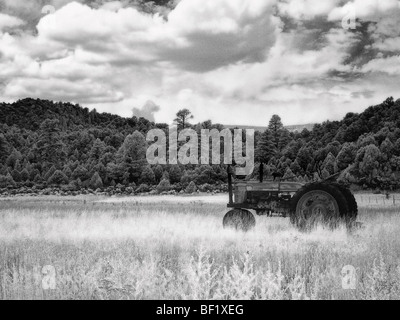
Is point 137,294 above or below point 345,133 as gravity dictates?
below

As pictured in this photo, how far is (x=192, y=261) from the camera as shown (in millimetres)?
8352

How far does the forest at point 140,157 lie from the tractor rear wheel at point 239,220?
20725mm

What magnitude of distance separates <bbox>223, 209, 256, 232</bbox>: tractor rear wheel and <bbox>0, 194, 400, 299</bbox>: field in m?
0.38

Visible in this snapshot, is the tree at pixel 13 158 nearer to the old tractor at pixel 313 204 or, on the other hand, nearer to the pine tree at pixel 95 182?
the pine tree at pixel 95 182

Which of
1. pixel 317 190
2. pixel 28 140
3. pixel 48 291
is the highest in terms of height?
pixel 28 140

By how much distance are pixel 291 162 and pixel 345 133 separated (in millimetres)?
11738

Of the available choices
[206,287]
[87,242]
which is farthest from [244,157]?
[206,287]

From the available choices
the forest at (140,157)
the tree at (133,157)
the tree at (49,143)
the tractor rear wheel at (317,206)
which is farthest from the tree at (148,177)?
the tractor rear wheel at (317,206)

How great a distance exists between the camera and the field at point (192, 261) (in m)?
6.34

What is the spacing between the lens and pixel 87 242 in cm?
1062

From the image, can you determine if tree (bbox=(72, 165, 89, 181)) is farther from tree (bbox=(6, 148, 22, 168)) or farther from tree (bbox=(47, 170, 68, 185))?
tree (bbox=(6, 148, 22, 168))

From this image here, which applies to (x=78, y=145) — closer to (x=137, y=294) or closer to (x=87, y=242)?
(x=87, y=242)

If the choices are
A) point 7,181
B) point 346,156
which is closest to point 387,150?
point 346,156

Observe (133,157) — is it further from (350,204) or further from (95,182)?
(350,204)
